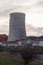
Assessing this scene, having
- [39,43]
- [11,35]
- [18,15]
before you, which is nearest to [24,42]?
[39,43]

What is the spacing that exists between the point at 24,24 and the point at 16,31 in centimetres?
708

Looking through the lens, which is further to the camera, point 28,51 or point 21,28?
point 21,28

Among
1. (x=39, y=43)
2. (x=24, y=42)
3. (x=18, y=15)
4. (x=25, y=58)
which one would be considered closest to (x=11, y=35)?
(x=18, y=15)

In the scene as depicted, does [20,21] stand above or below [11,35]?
above

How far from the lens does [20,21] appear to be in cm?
13462

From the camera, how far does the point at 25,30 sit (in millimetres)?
133375

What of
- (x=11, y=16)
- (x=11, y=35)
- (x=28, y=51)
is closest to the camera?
(x=28, y=51)

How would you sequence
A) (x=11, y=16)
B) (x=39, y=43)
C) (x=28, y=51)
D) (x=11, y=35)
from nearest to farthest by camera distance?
1. (x=28, y=51)
2. (x=39, y=43)
3. (x=11, y=35)
4. (x=11, y=16)

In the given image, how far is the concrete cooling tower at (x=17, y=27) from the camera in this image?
127m

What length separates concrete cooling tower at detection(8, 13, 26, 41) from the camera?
127m

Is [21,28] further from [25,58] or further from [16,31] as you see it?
[25,58]

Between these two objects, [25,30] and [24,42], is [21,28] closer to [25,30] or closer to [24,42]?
[25,30]

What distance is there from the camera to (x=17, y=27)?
132750 millimetres

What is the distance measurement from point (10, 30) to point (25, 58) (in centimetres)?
10859
